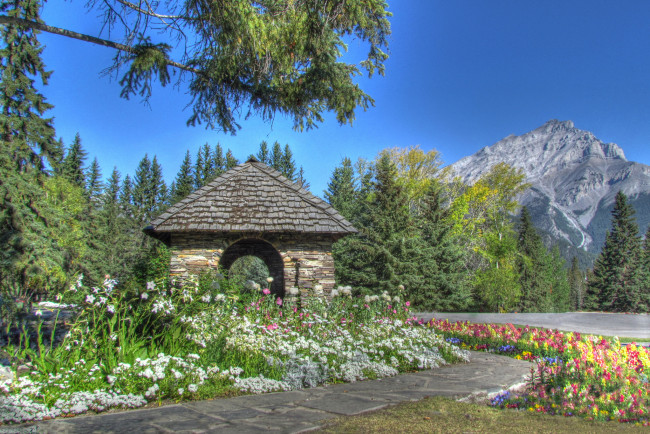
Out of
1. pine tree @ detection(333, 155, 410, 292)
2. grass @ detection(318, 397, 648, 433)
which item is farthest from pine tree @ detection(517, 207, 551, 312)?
grass @ detection(318, 397, 648, 433)

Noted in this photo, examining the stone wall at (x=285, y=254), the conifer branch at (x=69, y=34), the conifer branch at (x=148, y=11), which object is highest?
the conifer branch at (x=148, y=11)

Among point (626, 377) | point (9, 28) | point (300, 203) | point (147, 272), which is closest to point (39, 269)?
point (147, 272)

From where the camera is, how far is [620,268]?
4159cm

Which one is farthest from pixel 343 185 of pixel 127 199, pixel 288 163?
pixel 127 199

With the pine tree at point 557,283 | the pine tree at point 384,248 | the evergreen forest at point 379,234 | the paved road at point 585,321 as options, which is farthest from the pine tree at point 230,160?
the paved road at point 585,321

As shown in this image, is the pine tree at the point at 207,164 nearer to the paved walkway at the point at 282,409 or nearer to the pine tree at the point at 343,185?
the pine tree at the point at 343,185

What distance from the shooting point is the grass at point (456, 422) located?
257 cm

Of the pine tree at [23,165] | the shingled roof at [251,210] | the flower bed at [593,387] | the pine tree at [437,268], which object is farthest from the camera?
the pine tree at [437,268]

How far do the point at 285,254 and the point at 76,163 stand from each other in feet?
152

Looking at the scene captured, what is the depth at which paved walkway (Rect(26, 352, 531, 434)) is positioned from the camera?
2.77 metres

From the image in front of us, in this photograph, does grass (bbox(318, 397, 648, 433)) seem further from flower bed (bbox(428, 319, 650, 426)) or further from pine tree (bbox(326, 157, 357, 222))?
pine tree (bbox(326, 157, 357, 222))

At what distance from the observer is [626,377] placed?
3857mm

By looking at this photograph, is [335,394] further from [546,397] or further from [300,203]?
[300,203]

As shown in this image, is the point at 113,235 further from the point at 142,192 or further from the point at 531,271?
the point at 531,271
